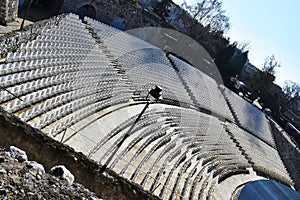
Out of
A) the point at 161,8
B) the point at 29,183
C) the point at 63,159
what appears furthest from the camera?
the point at 161,8

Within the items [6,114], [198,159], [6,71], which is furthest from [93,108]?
[198,159]

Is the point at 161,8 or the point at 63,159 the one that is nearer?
the point at 63,159

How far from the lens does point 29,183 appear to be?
11.1 ft

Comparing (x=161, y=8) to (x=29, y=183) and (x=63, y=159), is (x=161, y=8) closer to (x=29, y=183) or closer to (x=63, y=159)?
(x=63, y=159)

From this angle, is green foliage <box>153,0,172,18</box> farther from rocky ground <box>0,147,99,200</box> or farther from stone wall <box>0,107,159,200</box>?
rocky ground <box>0,147,99,200</box>

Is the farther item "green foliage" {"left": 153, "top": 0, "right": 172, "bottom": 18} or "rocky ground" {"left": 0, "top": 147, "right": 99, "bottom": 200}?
"green foliage" {"left": 153, "top": 0, "right": 172, "bottom": 18}

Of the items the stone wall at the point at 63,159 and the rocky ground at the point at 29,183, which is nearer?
the rocky ground at the point at 29,183

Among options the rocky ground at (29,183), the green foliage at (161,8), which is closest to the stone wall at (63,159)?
the rocky ground at (29,183)

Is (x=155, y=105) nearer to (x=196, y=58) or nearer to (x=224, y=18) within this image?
(x=196, y=58)

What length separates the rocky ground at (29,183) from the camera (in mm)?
Result: 3203

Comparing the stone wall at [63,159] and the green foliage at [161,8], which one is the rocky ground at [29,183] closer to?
the stone wall at [63,159]

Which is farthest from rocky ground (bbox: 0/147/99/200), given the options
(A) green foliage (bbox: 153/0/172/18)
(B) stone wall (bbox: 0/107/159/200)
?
(A) green foliage (bbox: 153/0/172/18)

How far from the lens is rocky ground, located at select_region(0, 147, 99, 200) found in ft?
10.5

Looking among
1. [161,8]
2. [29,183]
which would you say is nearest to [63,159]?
[29,183]
